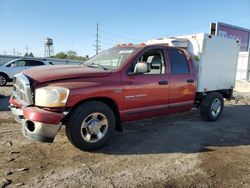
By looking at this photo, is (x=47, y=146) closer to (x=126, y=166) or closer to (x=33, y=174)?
(x=33, y=174)

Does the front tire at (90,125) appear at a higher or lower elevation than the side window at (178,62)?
lower

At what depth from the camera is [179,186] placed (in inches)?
134

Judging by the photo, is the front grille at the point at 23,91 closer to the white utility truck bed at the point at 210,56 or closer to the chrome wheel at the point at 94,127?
the chrome wheel at the point at 94,127

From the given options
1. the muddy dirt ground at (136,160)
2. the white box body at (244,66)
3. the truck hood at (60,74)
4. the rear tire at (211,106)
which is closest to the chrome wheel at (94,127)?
the muddy dirt ground at (136,160)

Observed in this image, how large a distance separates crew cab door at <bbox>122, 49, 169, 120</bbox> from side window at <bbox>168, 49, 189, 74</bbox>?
246 mm

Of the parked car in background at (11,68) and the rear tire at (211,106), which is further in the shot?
the parked car in background at (11,68)

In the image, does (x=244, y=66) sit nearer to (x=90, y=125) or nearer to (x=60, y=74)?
(x=90, y=125)

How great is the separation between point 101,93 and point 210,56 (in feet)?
12.3

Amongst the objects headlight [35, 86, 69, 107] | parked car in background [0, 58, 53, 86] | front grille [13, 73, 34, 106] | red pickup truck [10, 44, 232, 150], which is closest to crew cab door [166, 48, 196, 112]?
red pickup truck [10, 44, 232, 150]

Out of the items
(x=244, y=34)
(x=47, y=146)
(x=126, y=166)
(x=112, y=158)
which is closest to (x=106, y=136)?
(x=112, y=158)

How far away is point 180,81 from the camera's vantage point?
5805 mm

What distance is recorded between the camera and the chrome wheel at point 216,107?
23.6 ft

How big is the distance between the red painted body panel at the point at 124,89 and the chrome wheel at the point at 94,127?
1.11 ft

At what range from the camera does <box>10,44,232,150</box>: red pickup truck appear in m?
3.97
